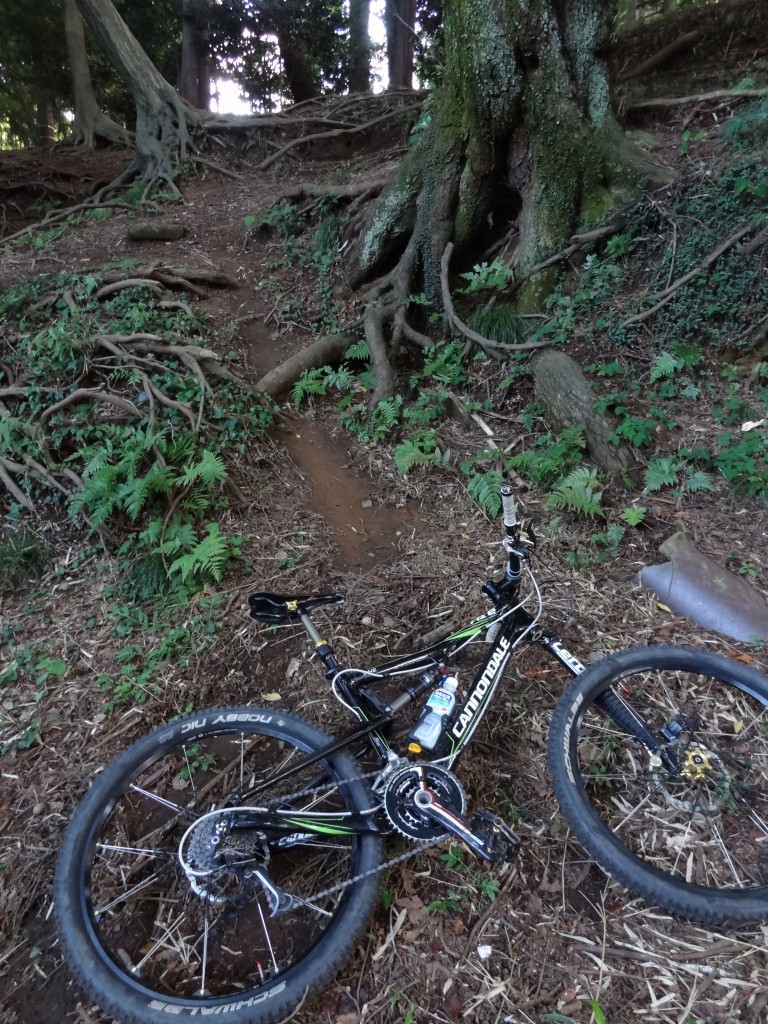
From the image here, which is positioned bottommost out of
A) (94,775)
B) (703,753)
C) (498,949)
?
(498,949)

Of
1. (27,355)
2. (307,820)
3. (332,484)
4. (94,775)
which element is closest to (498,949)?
(307,820)

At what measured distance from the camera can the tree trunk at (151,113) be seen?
33.5 feet

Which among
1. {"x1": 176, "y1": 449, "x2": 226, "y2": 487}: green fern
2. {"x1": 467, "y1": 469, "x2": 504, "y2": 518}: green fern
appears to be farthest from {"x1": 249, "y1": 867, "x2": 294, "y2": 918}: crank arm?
{"x1": 467, "y1": 469, "x2": 504, "y2": 518}: green fern

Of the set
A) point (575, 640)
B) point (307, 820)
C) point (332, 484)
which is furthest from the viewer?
→ point (332, 484)

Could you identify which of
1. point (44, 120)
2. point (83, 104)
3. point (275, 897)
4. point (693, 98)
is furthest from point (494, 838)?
point (44, 120)

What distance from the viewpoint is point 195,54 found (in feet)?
45.0

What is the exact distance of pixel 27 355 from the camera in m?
5.27

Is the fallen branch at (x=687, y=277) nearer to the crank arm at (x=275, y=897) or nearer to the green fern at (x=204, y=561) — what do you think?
the green fern at (x=204, y=561)

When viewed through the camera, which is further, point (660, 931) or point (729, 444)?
point (729, 444)

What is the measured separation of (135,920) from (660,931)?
6.57ft

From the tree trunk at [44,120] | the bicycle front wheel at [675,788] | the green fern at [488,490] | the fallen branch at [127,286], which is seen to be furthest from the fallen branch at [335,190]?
the tree trunk at [44,120]

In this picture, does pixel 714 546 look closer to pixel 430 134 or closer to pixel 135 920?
pixel 135 920

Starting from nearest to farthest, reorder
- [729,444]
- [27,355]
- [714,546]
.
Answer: [714,546], [729,444], [27,355]

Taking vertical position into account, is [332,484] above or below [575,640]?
above
